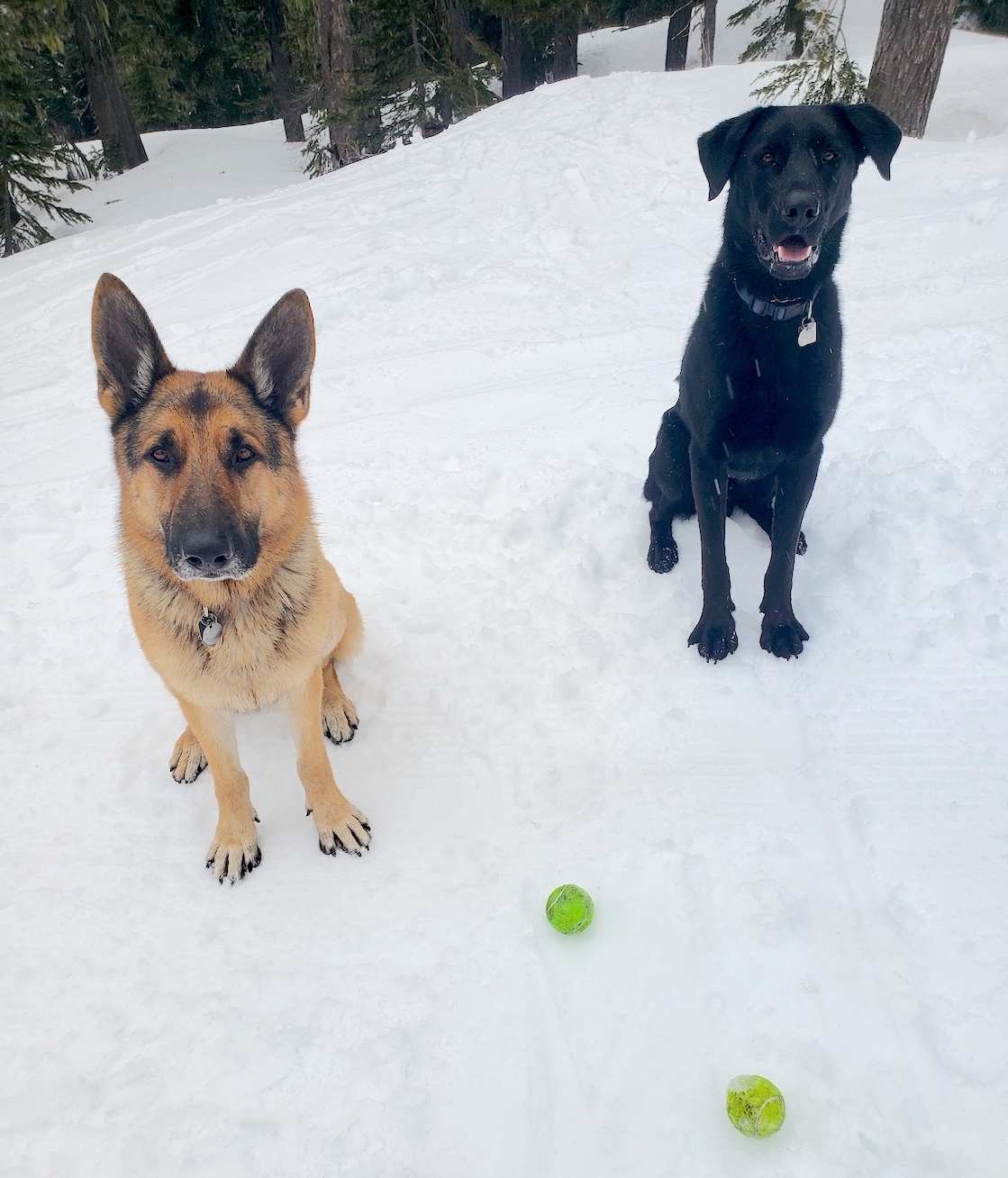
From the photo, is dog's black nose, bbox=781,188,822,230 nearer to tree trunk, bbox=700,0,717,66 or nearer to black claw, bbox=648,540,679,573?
black claw, bbox=648,540,679,573

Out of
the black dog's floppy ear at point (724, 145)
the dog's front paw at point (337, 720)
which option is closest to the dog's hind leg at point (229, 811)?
the dog's front paw at point (337, 720)

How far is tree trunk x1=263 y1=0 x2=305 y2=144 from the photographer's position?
63.2 feet

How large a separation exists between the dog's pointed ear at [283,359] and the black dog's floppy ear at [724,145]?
1825 millimetres

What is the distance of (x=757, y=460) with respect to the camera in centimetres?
321

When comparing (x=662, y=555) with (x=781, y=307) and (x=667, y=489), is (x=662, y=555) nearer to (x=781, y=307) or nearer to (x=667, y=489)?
(x=667, y=489)

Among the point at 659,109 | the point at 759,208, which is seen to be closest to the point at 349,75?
the point at 659,109

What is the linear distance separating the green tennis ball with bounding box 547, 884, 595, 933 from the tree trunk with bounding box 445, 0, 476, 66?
16.7m

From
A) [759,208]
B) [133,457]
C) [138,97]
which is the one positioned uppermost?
[759,208]

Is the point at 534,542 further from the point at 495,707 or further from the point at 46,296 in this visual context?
the point at 46,296

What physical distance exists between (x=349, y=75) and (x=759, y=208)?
13.3 meters

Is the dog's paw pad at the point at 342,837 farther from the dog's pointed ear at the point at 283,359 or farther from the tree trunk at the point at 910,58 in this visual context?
the tree trunk at the point at 910,58

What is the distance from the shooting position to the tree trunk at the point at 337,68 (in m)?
12.7

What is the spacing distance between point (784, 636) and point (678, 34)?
22.7m

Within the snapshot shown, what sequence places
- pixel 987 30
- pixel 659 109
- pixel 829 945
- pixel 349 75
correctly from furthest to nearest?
pixel 987 30 < pixel 349 75 < pixel 659 109 < pixel 829 945
